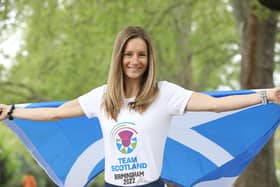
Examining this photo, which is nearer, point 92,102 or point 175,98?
point 175,98

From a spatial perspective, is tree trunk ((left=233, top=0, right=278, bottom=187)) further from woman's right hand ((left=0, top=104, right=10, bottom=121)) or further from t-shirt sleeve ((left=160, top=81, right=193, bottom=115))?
t-shirt sleeve ((left=160, top=81, right=193, bottom=115))

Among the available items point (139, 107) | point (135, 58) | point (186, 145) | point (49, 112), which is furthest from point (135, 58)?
point (186, 145)

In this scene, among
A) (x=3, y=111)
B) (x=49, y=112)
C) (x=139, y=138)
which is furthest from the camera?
(x=3, y=111)

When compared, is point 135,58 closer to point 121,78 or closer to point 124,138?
point 121,78

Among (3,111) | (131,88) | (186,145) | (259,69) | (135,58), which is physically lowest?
(186,145)

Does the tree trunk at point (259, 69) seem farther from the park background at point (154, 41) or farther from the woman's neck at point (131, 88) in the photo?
the woman's neck at point (131, 88)

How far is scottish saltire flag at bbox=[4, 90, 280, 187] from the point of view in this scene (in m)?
5.76

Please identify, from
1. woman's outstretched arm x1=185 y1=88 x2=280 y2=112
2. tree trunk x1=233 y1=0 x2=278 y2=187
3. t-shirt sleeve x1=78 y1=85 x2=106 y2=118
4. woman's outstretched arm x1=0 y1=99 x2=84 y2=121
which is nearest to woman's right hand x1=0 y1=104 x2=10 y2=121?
woman's outstretched arm x1=0 y1=99 x2=84 y2=121

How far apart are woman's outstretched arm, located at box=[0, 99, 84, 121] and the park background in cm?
550

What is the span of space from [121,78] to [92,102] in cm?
26

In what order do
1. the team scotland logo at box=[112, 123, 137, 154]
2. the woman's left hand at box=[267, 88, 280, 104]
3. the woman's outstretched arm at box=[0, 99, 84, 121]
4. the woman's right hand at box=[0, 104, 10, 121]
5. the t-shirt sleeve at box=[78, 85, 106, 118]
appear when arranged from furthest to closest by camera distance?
the woman's right hand at box=[0, 104, 10, 121] < the woman's outstretched arm at box=[0, 99, 84, 121] < the t-shirt sleeve at box=[78, 85, 106, 118] < the woman's left hand at box=[267, 88, 280, 104] < the team scotland logo at box=[112, 123, 137, 154]

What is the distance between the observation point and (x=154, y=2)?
15.2 metres

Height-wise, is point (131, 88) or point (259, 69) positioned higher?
point (131, 88)

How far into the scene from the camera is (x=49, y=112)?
4.52m
